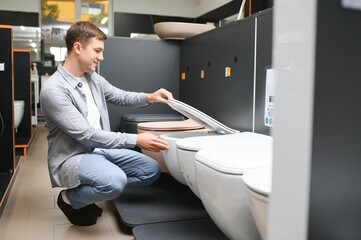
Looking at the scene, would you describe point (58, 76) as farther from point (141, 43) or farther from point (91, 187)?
point (141, 43)

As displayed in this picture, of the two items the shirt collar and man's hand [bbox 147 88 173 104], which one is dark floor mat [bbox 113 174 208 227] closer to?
man's hand [bbox 147 88 173 104]

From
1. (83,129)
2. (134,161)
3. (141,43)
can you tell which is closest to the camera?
(83,129)

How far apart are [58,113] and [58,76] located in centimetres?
24

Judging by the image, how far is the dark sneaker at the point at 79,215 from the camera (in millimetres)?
1907

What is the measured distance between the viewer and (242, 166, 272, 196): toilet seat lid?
904 millimetres

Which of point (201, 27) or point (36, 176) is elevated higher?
point (201, 27)

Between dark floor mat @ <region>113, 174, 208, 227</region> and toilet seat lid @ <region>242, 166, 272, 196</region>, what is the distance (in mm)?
926

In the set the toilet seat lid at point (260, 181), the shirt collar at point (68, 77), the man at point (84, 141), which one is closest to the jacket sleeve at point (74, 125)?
the man at point (84, 141)

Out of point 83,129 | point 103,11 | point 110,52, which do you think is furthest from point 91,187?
point 103,11

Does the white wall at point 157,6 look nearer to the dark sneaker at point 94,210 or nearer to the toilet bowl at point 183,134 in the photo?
the toilet bowl at point 183,134

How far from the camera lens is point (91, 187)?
5.82 ft

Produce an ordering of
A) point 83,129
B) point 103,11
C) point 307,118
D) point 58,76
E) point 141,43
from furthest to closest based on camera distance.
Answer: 1. point 103,11
2. point 141,43
3. point 58,76
4. point 83,129
5. point 307,118

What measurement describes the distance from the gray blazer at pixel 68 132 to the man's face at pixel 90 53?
0.35 feet

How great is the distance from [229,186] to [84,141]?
0.84 meters
